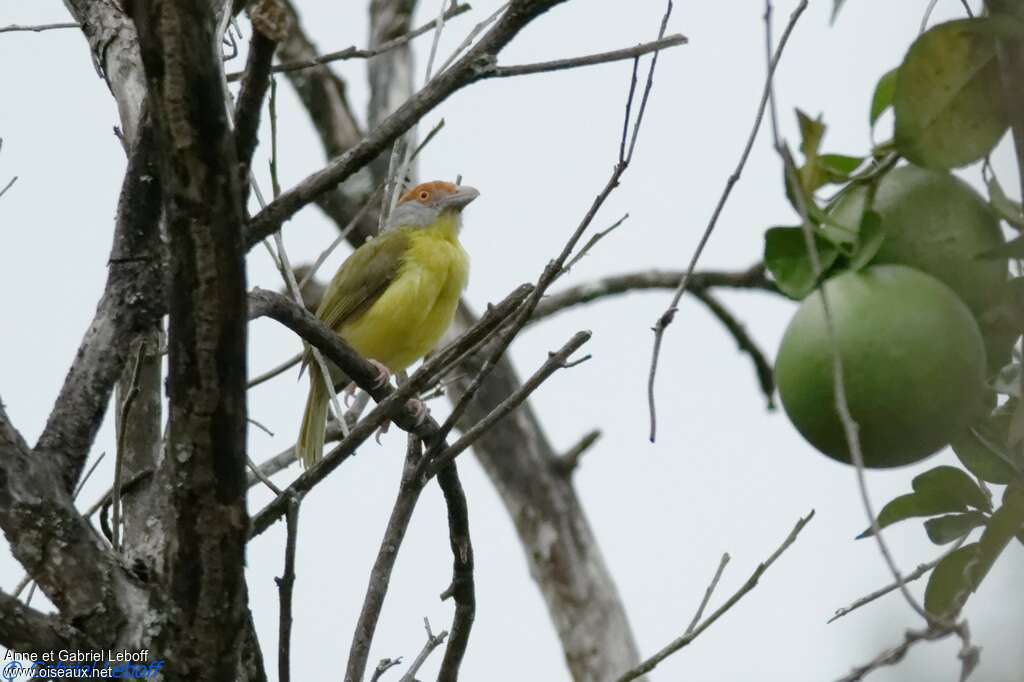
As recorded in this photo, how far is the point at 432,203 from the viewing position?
7059 millimetres

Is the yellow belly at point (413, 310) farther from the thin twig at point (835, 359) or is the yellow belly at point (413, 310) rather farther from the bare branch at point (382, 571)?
the thin twig at point (835, 359)

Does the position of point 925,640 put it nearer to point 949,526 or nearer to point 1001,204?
point 949,526

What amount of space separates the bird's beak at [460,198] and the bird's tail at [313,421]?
137 cm

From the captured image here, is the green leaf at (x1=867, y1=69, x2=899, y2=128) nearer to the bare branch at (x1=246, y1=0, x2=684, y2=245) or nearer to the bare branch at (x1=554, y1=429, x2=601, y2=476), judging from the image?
the bare branch at (x1=246, y1=0, x2=684, y2=245)

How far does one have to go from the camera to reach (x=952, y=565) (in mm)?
1635

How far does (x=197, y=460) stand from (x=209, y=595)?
0.30 meters

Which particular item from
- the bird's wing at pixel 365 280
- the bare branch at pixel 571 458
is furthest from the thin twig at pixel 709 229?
the bare branch at pixel 571 458

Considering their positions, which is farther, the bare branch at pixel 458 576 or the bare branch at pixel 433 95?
the bare branch at pixel 458 576

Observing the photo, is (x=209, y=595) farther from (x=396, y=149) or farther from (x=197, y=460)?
(x=396, y=149)

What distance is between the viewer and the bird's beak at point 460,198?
7.07 m

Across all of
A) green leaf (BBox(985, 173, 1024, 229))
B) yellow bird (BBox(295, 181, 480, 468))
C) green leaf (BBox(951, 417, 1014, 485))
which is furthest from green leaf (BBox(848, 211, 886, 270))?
yellow bird (BBox(295, 181, 480, 468))

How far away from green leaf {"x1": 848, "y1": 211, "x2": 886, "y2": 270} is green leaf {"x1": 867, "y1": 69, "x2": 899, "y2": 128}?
168 millimetres

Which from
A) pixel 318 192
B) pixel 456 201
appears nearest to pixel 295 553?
pixel 318 192

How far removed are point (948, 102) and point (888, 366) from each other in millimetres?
284
